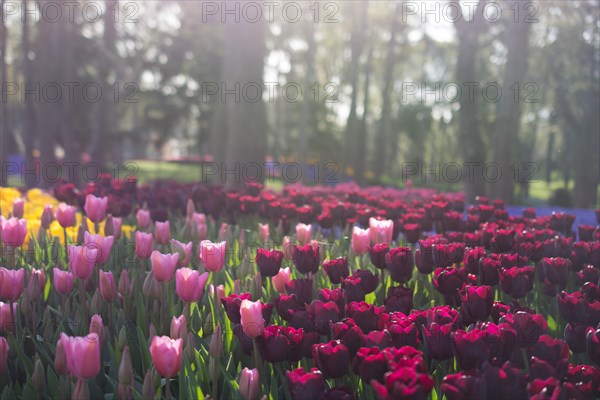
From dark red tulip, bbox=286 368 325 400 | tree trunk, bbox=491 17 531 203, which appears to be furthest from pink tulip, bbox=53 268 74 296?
tree trunk, bbox=491 17 531 203

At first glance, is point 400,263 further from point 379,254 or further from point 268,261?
point 268,261

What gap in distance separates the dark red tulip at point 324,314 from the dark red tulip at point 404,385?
627mm

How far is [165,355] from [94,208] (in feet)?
8.12

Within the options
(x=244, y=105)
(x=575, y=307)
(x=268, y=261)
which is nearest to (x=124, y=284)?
(x=268, y=261)

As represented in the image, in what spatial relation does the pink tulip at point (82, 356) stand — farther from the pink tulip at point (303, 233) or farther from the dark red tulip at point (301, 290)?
the pink tulip at point (303, 233)

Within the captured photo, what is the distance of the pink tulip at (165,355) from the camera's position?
1.90 meters

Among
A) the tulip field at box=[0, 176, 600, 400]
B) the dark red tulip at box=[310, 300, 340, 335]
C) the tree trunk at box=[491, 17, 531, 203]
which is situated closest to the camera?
the tulip field at box=[0, 176, 600, 400]

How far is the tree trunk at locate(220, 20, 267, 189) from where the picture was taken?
934 centimetres

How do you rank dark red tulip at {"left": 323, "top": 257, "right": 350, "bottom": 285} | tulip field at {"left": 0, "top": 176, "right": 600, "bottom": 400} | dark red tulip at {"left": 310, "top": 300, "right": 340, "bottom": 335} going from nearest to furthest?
tulip field at {"left": 0, "top": 176, "right": 600, "bottom": 400}, dark red tulip at {"left": 310, "top": 300, "right": 340, "bottom": 335}, dark red tulip at {"left": 323, "top": 257, "right": 350, "bottom": 285}

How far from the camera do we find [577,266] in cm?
357

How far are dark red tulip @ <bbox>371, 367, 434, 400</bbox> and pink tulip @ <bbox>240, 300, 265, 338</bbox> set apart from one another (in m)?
0.58

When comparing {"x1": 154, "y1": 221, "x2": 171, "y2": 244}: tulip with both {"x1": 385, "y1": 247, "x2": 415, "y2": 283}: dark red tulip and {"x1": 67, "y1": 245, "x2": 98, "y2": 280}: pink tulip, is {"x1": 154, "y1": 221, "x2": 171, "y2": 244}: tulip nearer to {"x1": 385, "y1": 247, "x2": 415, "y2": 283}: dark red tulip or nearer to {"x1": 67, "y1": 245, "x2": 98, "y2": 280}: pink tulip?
{"x1": 67, "y1": 245, "x2": 98, "y2": 280}: pink tulip

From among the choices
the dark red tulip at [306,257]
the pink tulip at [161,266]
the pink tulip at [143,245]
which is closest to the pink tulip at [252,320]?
the pink tulip at [161,266]

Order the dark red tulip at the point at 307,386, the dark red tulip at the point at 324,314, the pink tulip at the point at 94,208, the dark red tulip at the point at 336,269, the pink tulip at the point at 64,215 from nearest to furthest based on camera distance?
the dark red tulip at the point at 307,386 → the dark red tulip at the point at 324,314 → the dark red tulip at the point at 336,269 → the pink tulip at the point at 64,215 → the pink tulip at the point at 94,208
